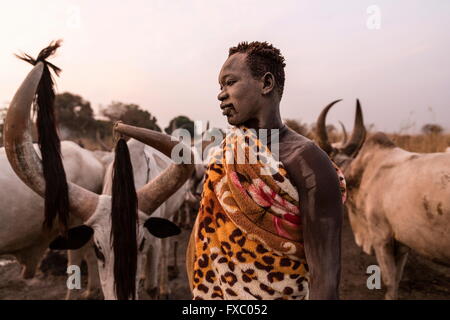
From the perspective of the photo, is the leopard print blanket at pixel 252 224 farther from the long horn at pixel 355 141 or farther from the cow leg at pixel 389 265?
the long horn at pixel 355 141

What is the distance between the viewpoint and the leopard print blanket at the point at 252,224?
1127 mm

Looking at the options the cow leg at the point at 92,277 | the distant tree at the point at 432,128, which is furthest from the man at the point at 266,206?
the distant tree at the point at 432,128

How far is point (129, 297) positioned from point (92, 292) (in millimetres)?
2918

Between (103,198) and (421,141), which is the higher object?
(421,141)

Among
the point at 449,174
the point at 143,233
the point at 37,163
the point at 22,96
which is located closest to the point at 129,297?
the point at 143,233

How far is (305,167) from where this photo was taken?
1.07 meters

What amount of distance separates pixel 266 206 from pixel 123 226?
1.57 m

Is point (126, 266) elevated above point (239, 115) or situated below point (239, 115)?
below

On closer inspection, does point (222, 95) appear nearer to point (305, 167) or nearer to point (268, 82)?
point (268, 82)

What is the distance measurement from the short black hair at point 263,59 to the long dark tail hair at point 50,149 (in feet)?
6.21

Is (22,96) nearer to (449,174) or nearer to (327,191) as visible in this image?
(327,191)

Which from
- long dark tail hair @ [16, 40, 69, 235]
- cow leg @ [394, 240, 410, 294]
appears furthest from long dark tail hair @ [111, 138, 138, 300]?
cow leg @ [394, 240, 410, 294]

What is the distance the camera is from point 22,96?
227 cm

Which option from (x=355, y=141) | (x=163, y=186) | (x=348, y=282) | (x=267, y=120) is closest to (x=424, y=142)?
(x=355, y=141)
